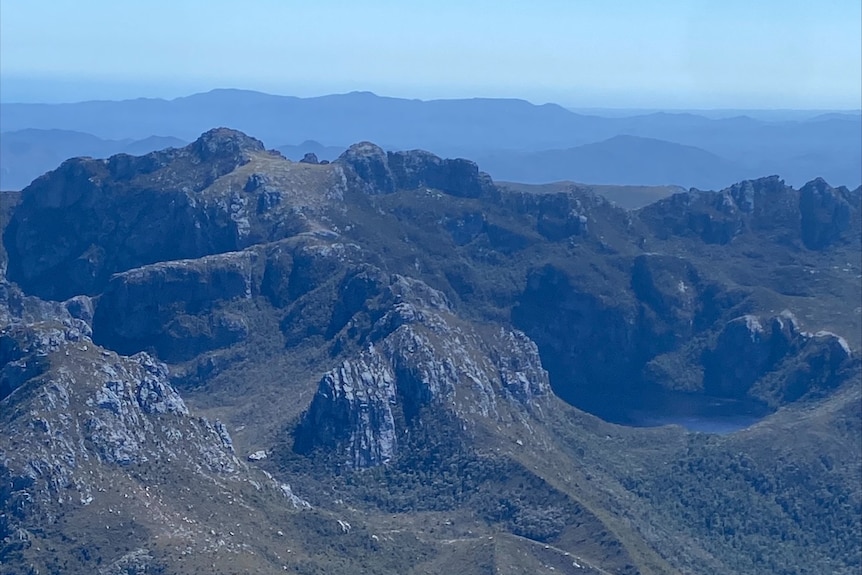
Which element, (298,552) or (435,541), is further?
(435,541)

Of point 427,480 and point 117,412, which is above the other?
point 117,412

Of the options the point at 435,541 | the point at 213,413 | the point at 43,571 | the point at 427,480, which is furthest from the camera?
the point at 213,413

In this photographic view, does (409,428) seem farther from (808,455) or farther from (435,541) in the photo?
(808,455)

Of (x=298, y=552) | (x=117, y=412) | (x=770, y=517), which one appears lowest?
(x=770, y=517)

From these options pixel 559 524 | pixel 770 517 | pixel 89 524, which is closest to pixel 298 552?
pixel 89 524

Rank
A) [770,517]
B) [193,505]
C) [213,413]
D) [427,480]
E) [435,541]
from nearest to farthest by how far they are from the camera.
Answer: [193,505]
[435,541]
[427,480]
[770,517]
[213,413]

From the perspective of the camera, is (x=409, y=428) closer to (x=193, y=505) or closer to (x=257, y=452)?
(x=257, y=452)

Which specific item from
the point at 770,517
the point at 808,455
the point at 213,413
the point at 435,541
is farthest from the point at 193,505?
the point at 808,455
